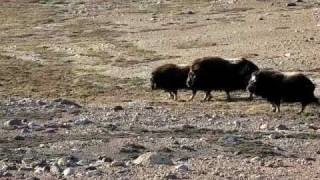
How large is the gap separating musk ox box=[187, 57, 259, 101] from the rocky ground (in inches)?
12.9

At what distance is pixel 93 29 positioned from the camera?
158 ft

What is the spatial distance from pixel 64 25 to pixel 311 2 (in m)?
14.0

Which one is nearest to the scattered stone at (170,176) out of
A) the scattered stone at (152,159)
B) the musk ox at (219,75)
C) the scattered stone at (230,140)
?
the scattered stone at (152,159)

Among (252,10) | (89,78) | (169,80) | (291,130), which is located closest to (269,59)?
(89,78)

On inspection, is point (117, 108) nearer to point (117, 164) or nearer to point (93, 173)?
point (117, 164)

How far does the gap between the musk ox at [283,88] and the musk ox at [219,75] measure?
2.07 meters

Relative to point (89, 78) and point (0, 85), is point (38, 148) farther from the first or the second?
point (89, 78)

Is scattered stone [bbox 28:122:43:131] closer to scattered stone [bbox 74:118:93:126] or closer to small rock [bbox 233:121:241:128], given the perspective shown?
scattered stone [bbox 74:118:93:126]

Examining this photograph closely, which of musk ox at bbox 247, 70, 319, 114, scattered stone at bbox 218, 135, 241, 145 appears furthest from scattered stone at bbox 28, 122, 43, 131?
musk ox at bbox 247, 70, 319, 114

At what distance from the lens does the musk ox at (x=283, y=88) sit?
19.3 metres

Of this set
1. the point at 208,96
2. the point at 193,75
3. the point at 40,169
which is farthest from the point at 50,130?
the point at 208,96

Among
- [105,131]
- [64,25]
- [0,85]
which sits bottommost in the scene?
[64,25]

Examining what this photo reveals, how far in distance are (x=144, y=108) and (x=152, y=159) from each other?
6759 millimetres

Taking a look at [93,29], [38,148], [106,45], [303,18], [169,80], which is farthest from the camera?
[93,29]
